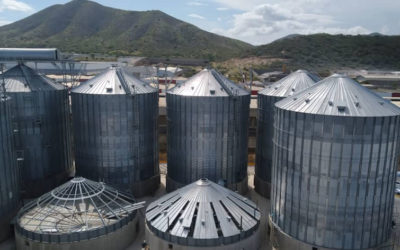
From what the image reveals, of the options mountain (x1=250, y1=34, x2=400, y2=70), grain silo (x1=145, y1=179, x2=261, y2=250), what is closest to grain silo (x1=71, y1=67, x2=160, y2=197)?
grain silo (x1=145, y1=179, x2=261, y2=250)

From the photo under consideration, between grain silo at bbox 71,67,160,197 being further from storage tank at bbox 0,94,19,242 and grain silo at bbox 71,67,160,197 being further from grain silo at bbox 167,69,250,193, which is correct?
storage tank at bbox 0,94,19,242

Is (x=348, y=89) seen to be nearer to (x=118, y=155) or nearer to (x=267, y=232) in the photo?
(x=267, y=232)

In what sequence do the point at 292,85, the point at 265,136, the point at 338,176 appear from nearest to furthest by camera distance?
→ 1. the point at 338,176
2. the point at 292,85
3. the point at 265,136

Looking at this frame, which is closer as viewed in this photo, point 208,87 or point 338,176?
point 338,176

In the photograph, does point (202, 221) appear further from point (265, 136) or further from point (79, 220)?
point (265, 136)

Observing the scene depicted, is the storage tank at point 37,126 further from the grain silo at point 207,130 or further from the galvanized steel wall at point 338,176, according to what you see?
the galvanized steel wall at point 338,176

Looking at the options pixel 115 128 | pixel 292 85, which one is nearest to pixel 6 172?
pixel 115 128
